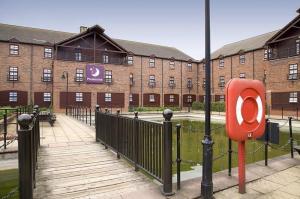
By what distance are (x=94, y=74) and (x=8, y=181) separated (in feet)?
72.0

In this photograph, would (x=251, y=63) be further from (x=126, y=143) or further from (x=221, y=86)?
(x=126, y=143)

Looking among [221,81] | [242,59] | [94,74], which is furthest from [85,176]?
[221,81]

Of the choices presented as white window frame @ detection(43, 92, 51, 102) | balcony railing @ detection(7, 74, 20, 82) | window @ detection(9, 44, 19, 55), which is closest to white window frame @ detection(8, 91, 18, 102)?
balcony railing @ detection(7, 74, 20, 82)

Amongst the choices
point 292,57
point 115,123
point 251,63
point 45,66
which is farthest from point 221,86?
point 115,123

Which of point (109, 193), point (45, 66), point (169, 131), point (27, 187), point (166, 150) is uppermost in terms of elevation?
point (45, 66)

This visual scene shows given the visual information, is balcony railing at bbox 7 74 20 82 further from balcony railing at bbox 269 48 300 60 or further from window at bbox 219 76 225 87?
balcony railing at bbox 269 48 300 60

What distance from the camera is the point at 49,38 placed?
92.2ft

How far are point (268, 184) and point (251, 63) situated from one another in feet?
91.1

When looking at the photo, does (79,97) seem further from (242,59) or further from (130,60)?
(242,59)

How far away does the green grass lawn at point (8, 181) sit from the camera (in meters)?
4.51

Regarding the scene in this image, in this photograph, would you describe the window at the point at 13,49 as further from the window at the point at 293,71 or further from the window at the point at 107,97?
the window at the point at 293,71

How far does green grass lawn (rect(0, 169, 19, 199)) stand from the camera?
4.51 m

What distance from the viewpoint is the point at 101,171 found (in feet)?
15.4

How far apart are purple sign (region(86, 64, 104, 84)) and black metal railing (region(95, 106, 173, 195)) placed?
20.9m
